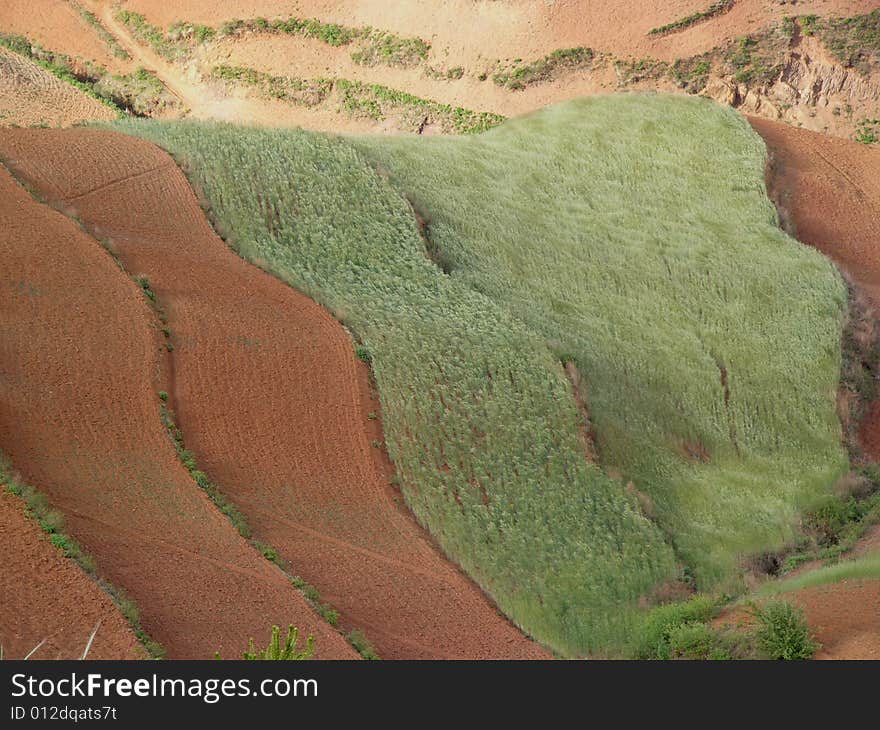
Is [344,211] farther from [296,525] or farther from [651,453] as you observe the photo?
[296,525]

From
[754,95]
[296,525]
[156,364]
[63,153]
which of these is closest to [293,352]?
[156,364]

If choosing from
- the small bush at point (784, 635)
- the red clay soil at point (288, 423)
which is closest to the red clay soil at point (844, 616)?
the small bush at point (784, 635)

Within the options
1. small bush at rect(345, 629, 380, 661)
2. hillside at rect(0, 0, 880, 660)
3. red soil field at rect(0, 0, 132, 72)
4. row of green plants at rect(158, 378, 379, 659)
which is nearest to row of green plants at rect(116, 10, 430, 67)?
red soil field at rect(0, 0, 132, 72)

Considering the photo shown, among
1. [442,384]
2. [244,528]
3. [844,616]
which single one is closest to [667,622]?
[844,616]

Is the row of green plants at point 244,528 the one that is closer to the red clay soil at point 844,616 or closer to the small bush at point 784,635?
the small bush at point 784,635

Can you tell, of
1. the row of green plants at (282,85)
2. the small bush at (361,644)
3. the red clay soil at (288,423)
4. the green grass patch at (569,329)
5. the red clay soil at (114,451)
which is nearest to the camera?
the red clay soil at (114,451)

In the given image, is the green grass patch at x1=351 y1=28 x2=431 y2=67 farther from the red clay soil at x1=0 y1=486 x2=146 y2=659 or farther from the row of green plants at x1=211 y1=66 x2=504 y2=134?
the red clay soil at x1=0 y1=486 x2=146 y2=659

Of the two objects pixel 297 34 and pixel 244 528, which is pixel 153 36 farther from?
pixel 244 528
